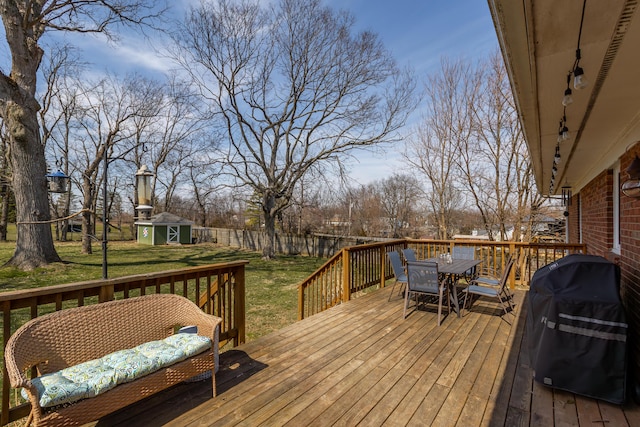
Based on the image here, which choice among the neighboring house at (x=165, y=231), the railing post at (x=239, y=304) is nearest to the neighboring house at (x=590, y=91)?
the railing post at (x=239, y=304)

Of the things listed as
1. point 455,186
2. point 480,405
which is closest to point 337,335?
point 480,405

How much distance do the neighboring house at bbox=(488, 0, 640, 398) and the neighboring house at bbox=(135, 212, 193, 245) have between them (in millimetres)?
23315

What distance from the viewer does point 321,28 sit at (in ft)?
43.1

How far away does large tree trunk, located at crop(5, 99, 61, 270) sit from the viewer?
30.2 feet

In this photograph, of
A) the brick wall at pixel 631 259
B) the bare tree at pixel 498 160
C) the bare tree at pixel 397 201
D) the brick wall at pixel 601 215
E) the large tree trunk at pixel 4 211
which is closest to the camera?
the brick wall at pixel 631 259

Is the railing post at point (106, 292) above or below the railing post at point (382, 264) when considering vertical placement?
above

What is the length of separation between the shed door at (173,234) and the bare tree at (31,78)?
498 inches

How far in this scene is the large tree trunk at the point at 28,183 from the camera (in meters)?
9.20

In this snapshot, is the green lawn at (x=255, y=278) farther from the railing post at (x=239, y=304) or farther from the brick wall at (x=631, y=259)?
the brick wall at (x=631, y=259)

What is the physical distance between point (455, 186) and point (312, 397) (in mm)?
12881

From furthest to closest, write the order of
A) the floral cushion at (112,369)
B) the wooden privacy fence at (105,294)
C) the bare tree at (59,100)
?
the bare tree at (59,100)
the wooden privacy fence at (105,294)
the floral cushion at (112,369)

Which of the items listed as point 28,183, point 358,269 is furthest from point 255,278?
point 28,183

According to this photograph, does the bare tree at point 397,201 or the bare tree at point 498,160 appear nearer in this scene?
the bare tree at point 498,160

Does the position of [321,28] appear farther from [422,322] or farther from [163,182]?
[163,182]
